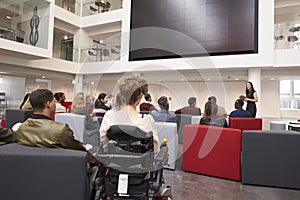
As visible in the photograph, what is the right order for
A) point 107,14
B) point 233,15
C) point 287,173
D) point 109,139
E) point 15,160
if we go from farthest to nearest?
1. point 107,14
2. point 233,15
3. point 287,173
4. point 109,139
5. point 15,160

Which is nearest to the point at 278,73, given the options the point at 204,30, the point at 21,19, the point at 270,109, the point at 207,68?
the point at 207,68

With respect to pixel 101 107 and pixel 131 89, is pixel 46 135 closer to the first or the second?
pixel 131 89

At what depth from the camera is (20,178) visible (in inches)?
49.3

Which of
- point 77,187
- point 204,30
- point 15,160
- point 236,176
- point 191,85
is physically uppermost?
point 204,30

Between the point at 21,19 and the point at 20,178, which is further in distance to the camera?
the point at 21,19

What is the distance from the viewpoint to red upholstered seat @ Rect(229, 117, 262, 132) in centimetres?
395

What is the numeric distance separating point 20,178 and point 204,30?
22.5ft

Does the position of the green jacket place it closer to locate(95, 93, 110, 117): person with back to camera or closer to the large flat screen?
locate(95, 93, 110, 117): person with back to camera

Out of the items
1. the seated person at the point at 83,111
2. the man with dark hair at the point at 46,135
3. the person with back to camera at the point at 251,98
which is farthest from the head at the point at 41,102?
the person with back to camera at the point at 251,98

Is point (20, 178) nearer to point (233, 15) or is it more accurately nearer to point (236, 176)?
point (236, 176)

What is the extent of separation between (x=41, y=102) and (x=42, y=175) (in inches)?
21.3

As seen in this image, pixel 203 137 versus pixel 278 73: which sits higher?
pixel 278 73

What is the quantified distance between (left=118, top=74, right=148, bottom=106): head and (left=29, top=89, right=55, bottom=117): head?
523 millimetres

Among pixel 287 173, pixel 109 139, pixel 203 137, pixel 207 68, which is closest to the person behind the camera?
pixel 109 139
